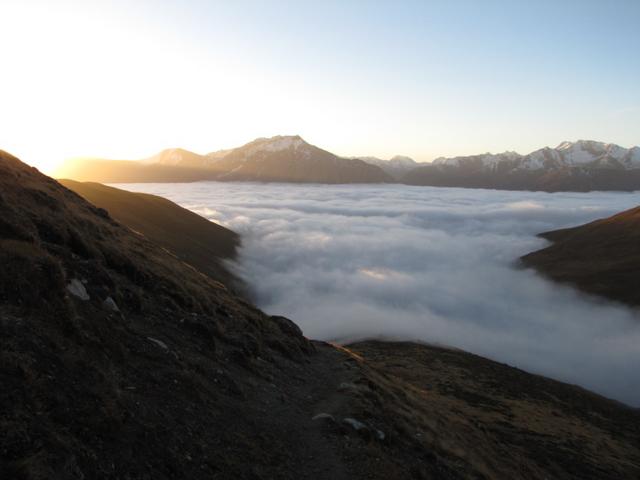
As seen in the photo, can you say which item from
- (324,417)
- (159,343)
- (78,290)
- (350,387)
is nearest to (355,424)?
(324,417)

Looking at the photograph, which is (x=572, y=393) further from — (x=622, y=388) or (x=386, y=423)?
(x=386, y=423)

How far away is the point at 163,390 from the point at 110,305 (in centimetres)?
642

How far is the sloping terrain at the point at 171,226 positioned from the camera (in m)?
138

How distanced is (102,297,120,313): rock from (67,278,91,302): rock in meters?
1.02

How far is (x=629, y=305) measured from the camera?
562 ft

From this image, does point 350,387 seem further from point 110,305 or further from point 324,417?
point 110,305

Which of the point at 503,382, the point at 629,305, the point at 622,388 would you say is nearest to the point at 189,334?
the point at 503,382

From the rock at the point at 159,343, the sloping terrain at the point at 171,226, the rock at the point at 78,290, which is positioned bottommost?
the sloping terrain at the point at 171,226

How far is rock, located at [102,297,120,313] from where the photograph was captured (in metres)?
21.9

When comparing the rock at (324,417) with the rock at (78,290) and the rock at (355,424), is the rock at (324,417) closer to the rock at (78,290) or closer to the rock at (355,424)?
the rock at (355,424)

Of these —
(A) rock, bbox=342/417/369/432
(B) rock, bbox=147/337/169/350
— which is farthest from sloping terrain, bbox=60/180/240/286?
(A) rock, bbox=342/417/369/432

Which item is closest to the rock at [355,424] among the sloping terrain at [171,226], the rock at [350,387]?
the rock at [350,387]

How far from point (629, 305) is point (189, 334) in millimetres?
197874

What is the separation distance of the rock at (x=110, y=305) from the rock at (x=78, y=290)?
1.02 metres
